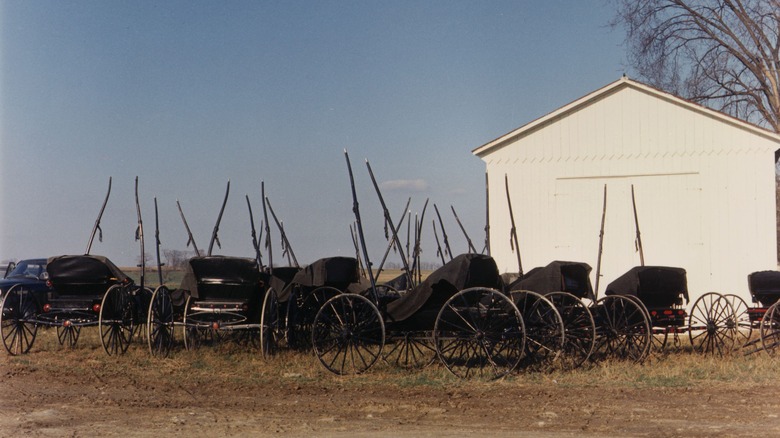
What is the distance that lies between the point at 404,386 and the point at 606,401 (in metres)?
2.65

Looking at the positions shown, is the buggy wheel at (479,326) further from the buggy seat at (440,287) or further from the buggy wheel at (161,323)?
the buggy wheel at (161,323)

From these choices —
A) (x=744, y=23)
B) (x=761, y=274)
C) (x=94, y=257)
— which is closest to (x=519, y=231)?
(x=761, y=274)

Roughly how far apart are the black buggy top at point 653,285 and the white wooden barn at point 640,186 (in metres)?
3.89

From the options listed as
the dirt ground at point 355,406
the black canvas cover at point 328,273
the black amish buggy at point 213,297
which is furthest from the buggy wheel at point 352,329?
the black amish buggy at point 213,297

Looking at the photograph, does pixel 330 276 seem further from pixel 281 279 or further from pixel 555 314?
pixel 555 314

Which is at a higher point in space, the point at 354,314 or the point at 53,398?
the point at 354,314

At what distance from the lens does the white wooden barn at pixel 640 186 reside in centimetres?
1819

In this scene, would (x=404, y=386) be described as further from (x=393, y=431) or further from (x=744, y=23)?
(x=744, y=23)

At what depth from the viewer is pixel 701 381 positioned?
1159 centimetres

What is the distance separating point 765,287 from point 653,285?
2.01 metres

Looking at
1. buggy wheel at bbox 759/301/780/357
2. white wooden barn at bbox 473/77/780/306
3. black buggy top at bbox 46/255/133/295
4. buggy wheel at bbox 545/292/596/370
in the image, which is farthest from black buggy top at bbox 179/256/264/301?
buggy wheel at bbox 759/301/780/357

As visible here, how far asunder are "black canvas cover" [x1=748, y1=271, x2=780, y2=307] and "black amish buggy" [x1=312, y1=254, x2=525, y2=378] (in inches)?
185

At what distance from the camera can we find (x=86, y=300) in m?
14.9

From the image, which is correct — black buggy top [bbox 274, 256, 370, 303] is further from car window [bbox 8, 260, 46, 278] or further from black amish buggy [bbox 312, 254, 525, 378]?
car window [bbox 8, 260, 46, 278]
